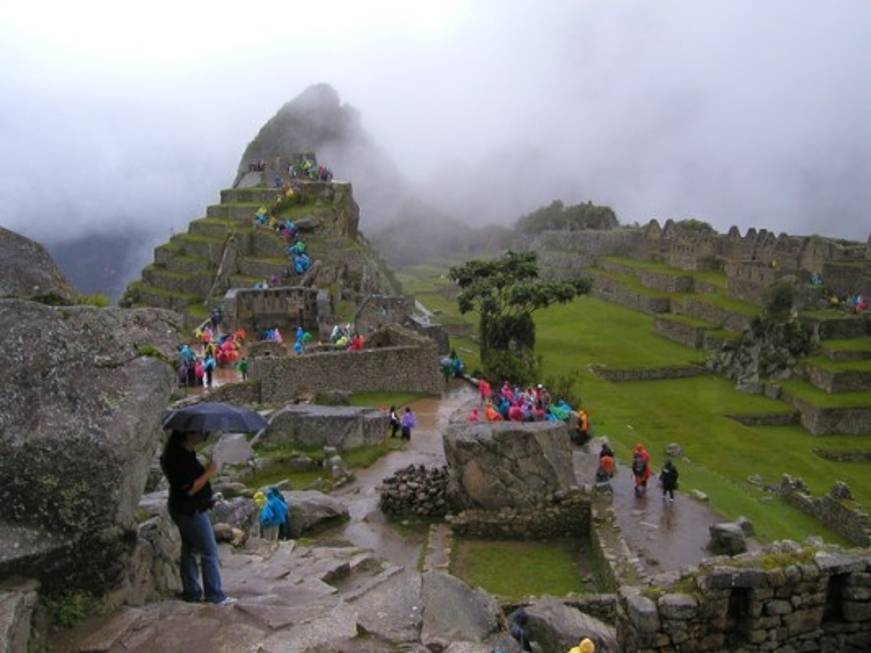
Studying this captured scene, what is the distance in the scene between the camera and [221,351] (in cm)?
3219

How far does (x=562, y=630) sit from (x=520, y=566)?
22.4 ft

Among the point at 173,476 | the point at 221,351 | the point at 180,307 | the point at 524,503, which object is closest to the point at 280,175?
the point at 180,307

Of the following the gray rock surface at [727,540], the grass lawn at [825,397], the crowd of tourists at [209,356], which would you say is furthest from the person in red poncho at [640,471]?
the grass lawn at [825,397]

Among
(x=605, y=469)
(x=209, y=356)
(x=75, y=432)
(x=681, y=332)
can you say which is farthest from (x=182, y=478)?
(x=681, y=332)

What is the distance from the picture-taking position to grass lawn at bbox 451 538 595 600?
15875 mm

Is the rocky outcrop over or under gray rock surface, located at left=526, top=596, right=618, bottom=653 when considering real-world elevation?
under

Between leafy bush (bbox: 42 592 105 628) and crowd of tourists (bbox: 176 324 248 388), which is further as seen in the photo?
crowd of tourists (bbox: 176 324 248 388)

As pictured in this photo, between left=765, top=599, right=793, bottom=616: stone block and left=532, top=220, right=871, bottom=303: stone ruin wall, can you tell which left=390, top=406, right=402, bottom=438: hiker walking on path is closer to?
left=765, top=599, right=793, bottom=616: stone block

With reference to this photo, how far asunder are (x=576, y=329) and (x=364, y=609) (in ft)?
187

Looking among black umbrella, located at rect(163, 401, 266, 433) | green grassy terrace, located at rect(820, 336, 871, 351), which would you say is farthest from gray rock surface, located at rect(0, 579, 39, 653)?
green grassy terrace, located at rect(820, 336, 871, 351)

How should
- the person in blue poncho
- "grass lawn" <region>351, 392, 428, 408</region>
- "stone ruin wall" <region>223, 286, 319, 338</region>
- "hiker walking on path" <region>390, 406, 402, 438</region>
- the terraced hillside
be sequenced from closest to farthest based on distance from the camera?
the person in blue poncho
"hiker walking on path" <region>390, 406, 402, 438</region>
"grass lawn" <region>351, 392, 428, 408</region>
"stone ruin wall" <region>223, 286, 319, 338</region>
the terraced hillside

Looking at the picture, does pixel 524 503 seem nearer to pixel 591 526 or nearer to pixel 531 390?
pixel 591 526

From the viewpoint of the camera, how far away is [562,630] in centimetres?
1012

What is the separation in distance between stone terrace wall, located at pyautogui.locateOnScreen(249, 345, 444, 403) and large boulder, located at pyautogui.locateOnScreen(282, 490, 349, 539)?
10155mm
